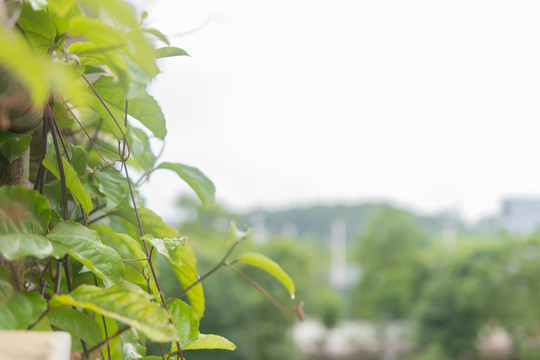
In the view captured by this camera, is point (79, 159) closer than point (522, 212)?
Yes

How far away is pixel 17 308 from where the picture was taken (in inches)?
6.8

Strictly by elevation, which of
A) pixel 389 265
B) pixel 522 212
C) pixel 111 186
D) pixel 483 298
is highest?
pixel 111 186

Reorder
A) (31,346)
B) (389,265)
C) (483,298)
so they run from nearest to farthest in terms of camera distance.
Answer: (31,346), (483,298), (389,265)

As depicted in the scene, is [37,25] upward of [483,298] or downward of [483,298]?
upward

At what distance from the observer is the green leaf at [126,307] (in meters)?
0.16

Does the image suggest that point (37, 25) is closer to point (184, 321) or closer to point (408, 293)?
point (184, 321)

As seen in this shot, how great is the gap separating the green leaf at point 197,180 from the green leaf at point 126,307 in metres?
0.15


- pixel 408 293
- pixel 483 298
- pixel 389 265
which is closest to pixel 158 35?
pixel 483 298

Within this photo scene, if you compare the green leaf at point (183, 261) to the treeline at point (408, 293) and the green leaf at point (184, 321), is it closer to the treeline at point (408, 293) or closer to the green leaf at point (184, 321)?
the green leaf at point (184, 321)

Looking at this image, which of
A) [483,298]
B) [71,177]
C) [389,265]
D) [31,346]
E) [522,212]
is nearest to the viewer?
[31,346]

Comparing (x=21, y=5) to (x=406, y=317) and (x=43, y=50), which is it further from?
(x=406, y=317)

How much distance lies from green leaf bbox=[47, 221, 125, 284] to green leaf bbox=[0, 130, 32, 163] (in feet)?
0.16

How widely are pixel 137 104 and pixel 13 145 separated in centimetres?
6

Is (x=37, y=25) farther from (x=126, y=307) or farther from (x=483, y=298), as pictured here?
(x=483, y=298)
